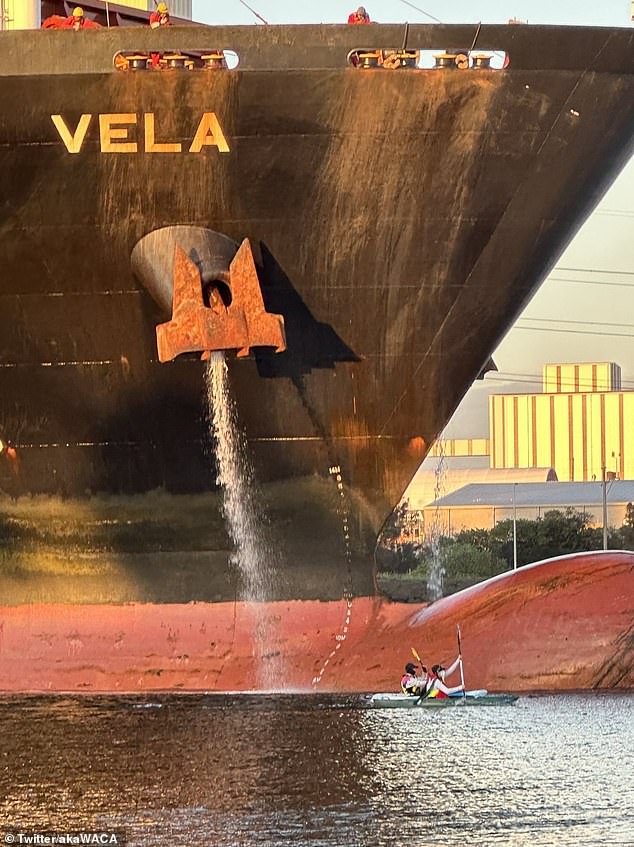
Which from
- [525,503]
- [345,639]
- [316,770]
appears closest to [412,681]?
[345,639]

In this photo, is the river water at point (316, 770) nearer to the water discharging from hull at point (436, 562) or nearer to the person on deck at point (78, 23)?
the water discharging from hull at point (436, 562)

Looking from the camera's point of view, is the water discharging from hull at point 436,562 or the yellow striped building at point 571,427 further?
the yellow striped building at point 571,427

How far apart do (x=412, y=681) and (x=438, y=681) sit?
1.02ft

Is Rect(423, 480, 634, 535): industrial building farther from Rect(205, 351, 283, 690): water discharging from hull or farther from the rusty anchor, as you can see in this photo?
the rusty anchor

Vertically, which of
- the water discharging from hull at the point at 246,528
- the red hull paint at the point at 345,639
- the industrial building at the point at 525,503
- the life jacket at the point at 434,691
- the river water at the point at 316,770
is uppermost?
the industrial building at the point at 525,503

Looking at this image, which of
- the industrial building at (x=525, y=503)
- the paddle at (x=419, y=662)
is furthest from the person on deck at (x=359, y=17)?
the industrial building at (x=525, y=503)

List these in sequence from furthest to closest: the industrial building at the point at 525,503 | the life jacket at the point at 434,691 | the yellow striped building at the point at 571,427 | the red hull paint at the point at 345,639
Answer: the yellow striped building at the point at 571,427
the industrial building at the point at 525,503
the life jacket at the point at 434,691
the red hull paint at the point at 345,639

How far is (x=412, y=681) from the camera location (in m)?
20.8

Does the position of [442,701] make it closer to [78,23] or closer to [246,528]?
[246,528]

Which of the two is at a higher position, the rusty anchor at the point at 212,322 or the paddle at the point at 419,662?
the rusty anchor at the point at 212,322

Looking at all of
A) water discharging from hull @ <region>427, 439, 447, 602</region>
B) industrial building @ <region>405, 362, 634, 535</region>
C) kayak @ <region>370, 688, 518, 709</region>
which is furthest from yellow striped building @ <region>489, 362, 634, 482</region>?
kayak @ <region>370, 688, 518, 709</region>

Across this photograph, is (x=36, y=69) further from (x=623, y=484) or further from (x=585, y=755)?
(x=623, y=484)

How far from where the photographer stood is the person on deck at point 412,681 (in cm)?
2073

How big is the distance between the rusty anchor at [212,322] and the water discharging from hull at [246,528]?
170 cm
